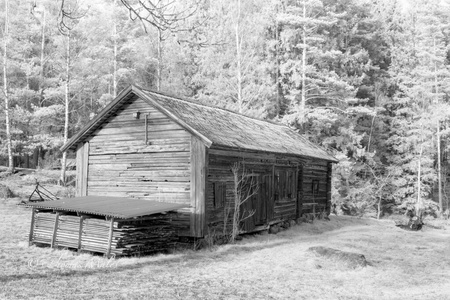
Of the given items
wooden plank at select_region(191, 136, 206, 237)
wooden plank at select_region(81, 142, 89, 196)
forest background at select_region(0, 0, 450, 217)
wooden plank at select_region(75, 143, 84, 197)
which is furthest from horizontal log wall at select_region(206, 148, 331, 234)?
forest background at select_region(0, 0, 450, 217)

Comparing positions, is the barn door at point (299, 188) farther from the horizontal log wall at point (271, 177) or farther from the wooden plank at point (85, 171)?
the wooden plank at point (85, 171)

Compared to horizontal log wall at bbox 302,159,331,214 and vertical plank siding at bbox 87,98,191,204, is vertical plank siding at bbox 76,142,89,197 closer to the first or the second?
vertical plank siding at bbox 87,98,191,204

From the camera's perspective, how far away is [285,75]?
120ft

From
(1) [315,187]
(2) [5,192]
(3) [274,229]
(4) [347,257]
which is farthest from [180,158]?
(2) [5,192]

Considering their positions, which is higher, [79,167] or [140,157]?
[140,157]

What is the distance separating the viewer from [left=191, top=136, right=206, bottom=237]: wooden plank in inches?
635

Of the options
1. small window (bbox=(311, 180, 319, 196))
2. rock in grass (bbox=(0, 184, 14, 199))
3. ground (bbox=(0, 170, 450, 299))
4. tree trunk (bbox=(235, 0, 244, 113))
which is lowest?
ground (bbox=(0, 170, 450, 299))

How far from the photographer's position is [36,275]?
36.8 ft

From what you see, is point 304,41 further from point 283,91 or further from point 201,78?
point 201,78

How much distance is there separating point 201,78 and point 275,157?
1788 cm

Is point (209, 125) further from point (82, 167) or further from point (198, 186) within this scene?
point (82, 167)

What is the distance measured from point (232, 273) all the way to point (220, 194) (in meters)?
5.07

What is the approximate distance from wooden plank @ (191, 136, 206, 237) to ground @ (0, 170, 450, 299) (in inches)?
34.6

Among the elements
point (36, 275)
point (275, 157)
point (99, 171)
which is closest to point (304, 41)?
point (275, 157)
